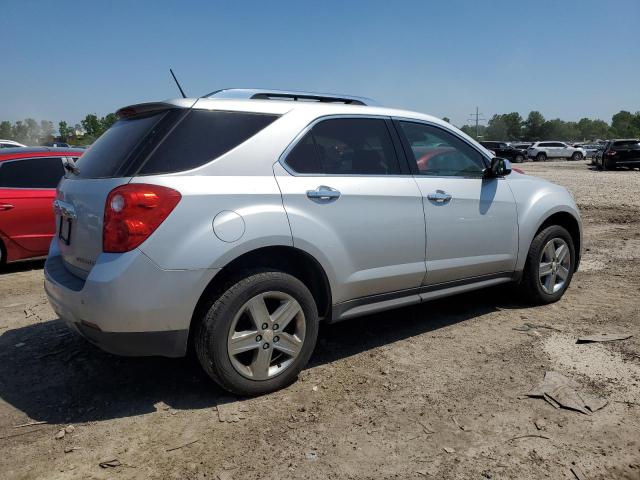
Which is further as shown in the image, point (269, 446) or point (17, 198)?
point (17, 198)

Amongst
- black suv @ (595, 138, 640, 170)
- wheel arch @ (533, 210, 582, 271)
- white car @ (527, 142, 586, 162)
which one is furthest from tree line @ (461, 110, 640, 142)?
wheel arch @ (533, 210, 582, 271)

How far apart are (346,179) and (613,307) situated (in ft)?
10.1

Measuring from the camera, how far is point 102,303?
2.79 m

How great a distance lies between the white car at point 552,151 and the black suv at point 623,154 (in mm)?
19313

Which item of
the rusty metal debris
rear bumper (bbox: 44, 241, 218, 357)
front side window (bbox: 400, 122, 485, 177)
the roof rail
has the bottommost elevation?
the rusty metal debris

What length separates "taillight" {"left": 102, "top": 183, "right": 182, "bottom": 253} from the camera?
2.79 metres

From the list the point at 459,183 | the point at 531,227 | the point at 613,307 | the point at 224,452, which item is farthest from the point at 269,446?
the point at 613,307

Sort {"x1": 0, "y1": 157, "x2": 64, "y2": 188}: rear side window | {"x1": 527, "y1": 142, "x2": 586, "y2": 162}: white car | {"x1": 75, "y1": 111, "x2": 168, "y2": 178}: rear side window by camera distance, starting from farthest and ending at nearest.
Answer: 1. {"x1": 527, "y1": 142, "x2": 586, "y2": 162}: white car
2. {"x1": 0, "y1": 157, "x2": 64, "y2": 188}: rear side window
3. {"x1": 75, "y1": 111, "x2": 168, "y2": 178}: rear side window

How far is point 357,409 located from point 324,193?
51.9 inches

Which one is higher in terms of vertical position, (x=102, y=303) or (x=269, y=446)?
(x=102, y=303)

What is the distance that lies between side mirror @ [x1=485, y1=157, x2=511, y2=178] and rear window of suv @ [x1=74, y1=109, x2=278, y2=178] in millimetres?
1998

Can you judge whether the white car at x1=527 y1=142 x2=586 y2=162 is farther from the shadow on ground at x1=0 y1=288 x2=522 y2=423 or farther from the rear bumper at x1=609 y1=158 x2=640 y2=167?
the shadow on ground at x1=0 y1=288 x2=522 y2=423

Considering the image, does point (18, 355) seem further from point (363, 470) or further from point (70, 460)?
point (363, 470)

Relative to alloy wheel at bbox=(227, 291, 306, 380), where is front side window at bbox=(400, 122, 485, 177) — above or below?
above
